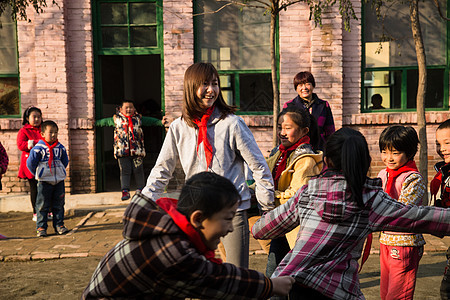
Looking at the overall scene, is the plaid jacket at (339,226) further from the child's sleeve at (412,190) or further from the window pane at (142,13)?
the window pane at (142,13)

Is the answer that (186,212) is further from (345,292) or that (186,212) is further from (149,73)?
(149,73)

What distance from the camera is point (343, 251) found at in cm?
245

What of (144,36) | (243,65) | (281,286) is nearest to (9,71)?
(144,36)

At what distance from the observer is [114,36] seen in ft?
31.3

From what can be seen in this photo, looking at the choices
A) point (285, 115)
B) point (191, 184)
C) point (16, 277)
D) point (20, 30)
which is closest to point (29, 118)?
point (20, 30)

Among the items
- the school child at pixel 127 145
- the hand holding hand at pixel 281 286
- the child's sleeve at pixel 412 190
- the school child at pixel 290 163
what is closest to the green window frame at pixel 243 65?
the school child at pixel 127 145

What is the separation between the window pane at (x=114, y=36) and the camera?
951cm

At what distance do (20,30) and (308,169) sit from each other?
300 inches

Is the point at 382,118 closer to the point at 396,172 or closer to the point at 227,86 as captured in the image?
the point at 227,86

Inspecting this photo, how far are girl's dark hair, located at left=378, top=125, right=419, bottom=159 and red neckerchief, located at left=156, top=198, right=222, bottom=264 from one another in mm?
1815

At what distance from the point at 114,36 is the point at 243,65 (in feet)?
8.33

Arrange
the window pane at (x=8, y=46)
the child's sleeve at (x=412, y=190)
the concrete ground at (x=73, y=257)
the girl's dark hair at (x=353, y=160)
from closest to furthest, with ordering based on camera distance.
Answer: the girl's dark hair at (x=353, y=160) → the child's sleeve at (x=412, y=190) → the concrete ground at (x=73, y=257) → the window pane at (x=8, y=46)

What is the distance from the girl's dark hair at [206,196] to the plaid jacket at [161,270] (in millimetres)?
96

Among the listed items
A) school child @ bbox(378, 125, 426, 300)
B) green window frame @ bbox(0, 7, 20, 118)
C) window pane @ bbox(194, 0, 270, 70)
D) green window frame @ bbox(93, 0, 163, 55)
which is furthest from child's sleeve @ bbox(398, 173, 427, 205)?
green window frame @ bbox(0, 7, 20, 118)
